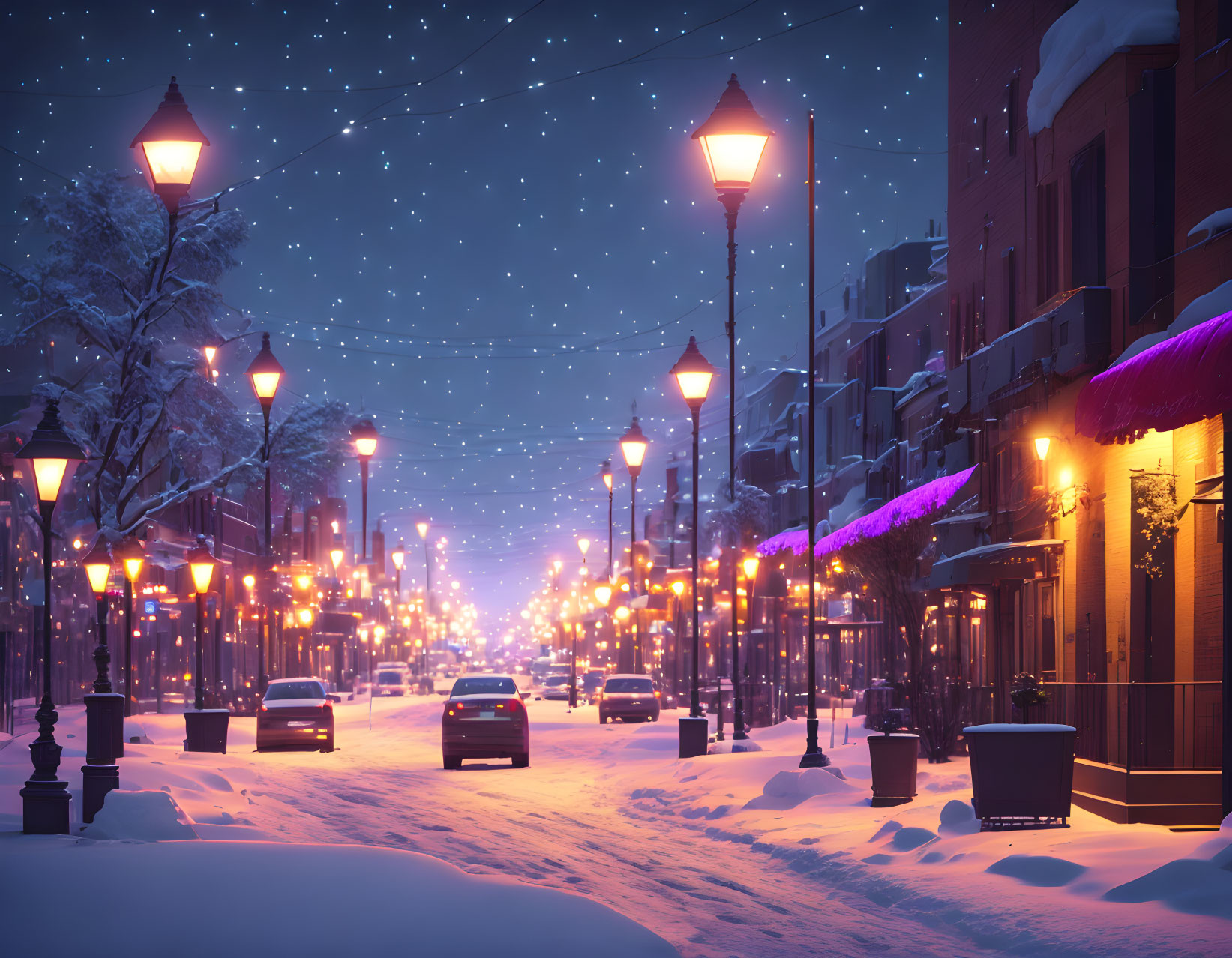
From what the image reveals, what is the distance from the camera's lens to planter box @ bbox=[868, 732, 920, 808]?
1853 cm

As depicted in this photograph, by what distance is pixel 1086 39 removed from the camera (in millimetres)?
20078

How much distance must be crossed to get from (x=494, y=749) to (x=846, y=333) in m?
40.7

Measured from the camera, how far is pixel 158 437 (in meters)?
44.6

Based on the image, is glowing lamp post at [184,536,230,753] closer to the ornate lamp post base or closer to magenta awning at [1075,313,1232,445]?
the ornate lamp post base

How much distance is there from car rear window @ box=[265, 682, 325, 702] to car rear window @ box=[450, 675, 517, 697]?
6.02 meters

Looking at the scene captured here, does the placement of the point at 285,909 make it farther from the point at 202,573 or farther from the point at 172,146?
the point at 202,573

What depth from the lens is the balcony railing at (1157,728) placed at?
1653 cm

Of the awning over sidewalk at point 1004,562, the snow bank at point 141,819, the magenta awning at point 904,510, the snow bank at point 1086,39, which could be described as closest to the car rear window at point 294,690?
the magenta awning at point 904,510

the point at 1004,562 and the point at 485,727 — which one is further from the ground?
the point at 1004,562

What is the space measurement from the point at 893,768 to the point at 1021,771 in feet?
11.5

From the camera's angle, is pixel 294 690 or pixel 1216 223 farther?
pixel 294 690

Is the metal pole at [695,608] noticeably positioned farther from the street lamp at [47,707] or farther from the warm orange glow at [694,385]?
the street lamp at [47,707]

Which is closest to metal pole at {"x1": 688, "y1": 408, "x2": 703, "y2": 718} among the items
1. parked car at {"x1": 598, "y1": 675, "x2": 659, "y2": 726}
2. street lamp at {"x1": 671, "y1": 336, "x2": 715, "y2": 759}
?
street lamp at {"x1": 671, "y1": 336, "x2": 715, "y2": 759}

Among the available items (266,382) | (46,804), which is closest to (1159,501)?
(46,804)
